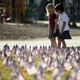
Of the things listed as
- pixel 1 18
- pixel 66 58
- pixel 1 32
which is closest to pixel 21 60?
pixel 66 58

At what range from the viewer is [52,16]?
1468 cm

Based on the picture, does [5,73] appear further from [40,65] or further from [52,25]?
[52,25]

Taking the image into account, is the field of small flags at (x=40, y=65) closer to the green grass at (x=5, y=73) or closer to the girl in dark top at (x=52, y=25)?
the green grass at (x=5, y=73)

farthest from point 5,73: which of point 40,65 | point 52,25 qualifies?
point 52,25

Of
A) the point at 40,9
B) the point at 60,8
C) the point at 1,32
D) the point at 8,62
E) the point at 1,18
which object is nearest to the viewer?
the point at 8,62

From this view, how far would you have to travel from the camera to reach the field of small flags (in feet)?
25.6

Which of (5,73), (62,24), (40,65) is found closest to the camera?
(40,65)

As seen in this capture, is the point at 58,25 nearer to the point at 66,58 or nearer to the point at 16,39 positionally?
the point at 66,58

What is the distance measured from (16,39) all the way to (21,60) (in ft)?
36.5

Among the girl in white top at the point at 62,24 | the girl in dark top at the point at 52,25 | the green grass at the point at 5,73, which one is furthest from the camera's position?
the girl in dark top at the point at 52,25

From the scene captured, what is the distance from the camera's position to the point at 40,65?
9.26 metres

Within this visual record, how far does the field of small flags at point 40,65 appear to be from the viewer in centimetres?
781

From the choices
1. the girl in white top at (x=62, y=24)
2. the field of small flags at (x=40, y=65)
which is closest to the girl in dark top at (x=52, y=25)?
the girl in white top at (x=62, y=24)

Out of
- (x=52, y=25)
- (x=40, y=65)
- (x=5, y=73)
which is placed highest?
(x=52, y=25)
